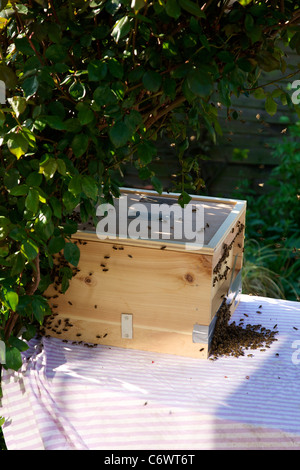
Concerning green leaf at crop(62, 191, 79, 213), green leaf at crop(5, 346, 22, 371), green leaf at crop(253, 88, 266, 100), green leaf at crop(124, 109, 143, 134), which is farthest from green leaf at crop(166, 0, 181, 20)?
green leaf at crop(5, 346, 22, 371)

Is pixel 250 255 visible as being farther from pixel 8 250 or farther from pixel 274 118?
pixel 8 250

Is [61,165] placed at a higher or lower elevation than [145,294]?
higher

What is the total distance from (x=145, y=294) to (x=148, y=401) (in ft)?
1.25

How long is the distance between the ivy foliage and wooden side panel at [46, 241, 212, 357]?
0.36m

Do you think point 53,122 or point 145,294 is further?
point 145,294

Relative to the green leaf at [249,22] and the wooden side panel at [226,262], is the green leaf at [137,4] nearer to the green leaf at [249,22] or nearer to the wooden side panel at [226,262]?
the green leaf at [249,22]

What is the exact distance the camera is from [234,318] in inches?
82.8

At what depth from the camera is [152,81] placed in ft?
4.04

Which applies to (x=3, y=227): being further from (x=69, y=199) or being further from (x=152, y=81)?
(x=152, y=81)

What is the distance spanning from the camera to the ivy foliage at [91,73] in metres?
1.22

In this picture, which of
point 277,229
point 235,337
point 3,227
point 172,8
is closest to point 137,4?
point 172,8

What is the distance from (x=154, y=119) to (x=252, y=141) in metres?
2.79

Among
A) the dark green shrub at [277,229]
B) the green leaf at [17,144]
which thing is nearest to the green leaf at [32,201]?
the green leaf at [17,144]

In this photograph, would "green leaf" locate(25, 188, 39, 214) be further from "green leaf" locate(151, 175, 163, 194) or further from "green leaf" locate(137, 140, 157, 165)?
"green leaf" locate(151, 175, 163, 194)
